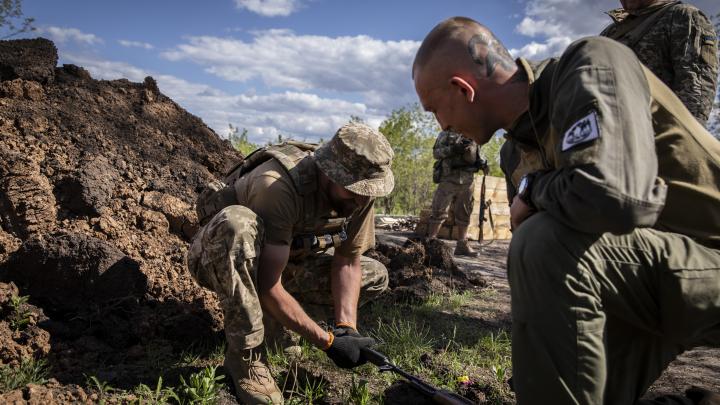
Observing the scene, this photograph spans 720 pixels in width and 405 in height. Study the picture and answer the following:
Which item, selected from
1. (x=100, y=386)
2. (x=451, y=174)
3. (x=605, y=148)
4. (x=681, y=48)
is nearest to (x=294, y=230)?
(x=100, y=386)

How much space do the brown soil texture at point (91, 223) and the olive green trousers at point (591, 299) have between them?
1857mm

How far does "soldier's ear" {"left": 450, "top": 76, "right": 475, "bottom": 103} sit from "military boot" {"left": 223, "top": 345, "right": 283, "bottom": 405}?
5.08ft

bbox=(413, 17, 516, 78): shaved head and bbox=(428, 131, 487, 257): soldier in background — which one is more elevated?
bbox=(413, 17, 516, 78): shaved head

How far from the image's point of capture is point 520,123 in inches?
79.0

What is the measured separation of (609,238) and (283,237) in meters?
1.57

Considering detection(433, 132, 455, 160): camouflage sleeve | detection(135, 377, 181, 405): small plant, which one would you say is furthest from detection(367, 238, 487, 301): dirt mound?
detection(135, 377, 181, 405): small plant

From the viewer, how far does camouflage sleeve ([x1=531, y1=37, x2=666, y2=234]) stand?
153 cm

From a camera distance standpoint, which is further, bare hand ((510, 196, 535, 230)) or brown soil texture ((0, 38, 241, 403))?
brown soil texture ((0, 38, 241, 403))

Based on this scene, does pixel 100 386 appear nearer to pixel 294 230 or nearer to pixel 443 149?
pixel 294 230

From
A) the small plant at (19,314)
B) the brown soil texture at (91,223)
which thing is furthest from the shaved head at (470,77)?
the small plant at (19,314)

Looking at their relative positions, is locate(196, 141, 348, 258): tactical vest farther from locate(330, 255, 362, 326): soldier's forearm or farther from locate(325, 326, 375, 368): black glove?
locate(325, 326, 375, 368): black glove

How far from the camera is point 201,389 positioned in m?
2.50

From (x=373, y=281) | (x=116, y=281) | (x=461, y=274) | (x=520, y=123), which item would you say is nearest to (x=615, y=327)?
(x=520, y=123)

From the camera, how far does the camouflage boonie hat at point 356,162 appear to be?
2.76 meters
